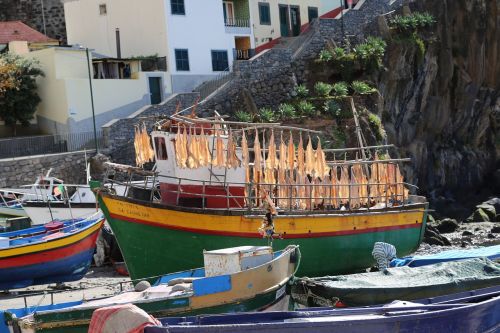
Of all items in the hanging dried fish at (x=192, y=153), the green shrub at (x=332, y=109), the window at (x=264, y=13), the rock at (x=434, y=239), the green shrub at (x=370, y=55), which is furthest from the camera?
the window at (x=264, y=13)

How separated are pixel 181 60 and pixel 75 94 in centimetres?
584

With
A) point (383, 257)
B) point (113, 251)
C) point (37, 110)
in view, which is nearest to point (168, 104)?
point (37, 110)

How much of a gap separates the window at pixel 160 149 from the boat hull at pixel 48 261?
3422 mm

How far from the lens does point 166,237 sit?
18703 millimetres

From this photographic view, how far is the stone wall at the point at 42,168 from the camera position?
29.5 meters

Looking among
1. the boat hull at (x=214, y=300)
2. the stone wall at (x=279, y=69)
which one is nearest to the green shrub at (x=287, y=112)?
the stone wall at (x=279, y=69)

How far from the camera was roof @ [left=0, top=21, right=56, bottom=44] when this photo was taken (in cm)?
3803

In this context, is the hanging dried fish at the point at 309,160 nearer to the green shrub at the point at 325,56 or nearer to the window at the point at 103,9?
the green shrub at the point at 325,56

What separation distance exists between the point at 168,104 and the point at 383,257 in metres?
17.4

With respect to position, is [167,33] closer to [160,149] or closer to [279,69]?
[279,69]

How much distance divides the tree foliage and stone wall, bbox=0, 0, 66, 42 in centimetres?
964

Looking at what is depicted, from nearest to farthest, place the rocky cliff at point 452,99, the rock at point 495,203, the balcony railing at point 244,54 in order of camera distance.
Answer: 1. the rock at point 495,203
2. the balcony railing at point 244,54
3. the rocky cliff at point 452,99

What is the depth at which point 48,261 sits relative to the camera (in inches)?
854

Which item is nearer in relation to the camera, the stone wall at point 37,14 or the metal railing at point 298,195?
the metal railing at point 298,195
